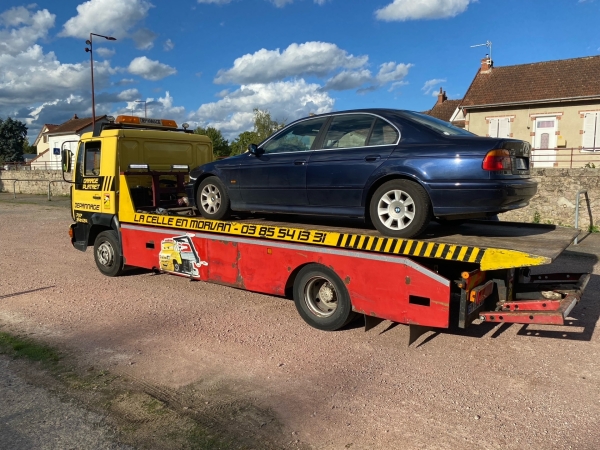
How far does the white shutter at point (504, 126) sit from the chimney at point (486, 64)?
3525 mm

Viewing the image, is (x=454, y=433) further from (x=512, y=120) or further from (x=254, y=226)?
(x=512, y=120)

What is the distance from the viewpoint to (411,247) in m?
4.68

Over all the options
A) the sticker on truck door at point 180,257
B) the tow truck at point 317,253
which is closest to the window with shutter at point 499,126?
the tow truck at point 317,253

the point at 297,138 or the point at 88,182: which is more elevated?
the point at 297,138

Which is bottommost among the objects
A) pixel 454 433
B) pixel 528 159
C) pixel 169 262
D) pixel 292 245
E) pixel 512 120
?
pixel 454 433

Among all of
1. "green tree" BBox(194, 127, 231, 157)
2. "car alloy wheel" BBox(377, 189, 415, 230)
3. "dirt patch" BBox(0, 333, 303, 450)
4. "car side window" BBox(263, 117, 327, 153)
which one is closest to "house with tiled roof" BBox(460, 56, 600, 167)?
"car side window" BBox(263, 117, 327, 153)

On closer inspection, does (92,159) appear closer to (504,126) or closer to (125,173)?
(125,173)

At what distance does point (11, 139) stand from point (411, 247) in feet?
269

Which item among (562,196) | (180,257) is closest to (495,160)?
(180,257)

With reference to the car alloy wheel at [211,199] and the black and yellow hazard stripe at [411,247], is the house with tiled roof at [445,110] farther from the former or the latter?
the black and yellow hazard stripe at [411,247]

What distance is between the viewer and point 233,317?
238 inches

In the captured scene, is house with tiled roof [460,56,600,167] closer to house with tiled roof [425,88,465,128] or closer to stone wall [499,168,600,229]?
house with tiled roof [425,88,465,128]

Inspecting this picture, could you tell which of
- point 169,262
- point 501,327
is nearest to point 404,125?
point 501,327

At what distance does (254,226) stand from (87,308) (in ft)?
8.43
